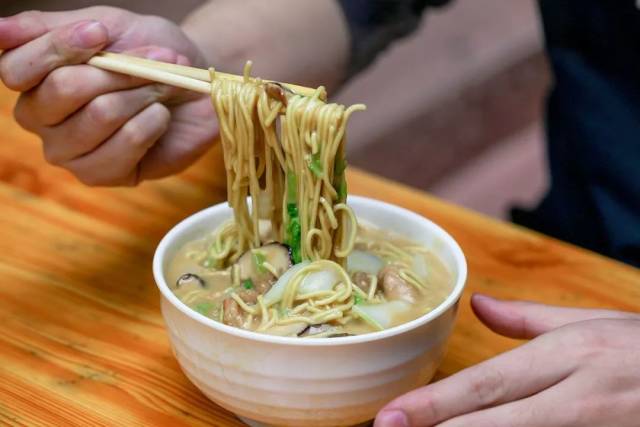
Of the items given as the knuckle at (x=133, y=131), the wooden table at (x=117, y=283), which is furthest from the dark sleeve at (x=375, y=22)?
the knuckle at (x=133, y=131)

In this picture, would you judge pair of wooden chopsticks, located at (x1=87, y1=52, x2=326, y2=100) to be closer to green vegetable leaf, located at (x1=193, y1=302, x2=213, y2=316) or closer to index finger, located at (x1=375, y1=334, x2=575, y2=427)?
green vegetable leaf, located at (x1=193, y1=302, x2=213, y2=316)

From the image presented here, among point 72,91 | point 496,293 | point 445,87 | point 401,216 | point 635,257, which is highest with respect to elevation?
point 72,91

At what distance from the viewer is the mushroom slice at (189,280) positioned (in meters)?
1.12

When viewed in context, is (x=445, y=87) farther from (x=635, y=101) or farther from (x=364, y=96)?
(x=635, y=101)

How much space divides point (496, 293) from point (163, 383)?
50 centimetres

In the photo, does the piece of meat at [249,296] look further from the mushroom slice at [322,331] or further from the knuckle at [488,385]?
the knuckle at [488,385]

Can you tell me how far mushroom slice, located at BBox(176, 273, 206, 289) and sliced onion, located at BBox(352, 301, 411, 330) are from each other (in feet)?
0.66

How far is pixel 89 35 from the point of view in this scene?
47.7 inches

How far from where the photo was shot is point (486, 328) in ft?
4.22

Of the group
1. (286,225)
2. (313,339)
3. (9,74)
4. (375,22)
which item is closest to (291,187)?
(286,225)

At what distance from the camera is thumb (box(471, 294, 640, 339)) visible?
114cm

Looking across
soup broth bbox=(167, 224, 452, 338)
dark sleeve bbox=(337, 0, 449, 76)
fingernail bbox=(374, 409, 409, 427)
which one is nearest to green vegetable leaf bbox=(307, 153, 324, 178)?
soup broth bbox=(167, 224, 452, 338)

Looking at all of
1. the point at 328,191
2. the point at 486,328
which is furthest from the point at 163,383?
the point at 486,328

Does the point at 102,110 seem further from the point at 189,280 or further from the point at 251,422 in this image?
the point at 251,422
